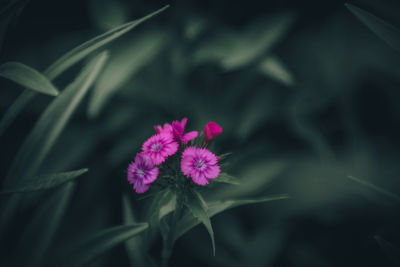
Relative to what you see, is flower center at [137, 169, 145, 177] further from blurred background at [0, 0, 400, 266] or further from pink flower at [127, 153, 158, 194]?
blurred background at [0, 0, 400, 266]

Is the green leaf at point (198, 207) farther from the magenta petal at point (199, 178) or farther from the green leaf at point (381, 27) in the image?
the green leaf at point (381, 27)

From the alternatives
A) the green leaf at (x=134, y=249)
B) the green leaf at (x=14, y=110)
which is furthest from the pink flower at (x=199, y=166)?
the green leaf at (x=14, y=110)

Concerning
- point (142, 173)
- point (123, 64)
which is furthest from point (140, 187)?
point (123, 64)

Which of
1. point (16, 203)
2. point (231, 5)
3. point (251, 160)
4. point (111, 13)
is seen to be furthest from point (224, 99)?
point (16, 203)

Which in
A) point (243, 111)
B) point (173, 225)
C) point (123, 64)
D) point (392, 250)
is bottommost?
point (392, 250)

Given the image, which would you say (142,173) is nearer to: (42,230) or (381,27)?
(42,230)
